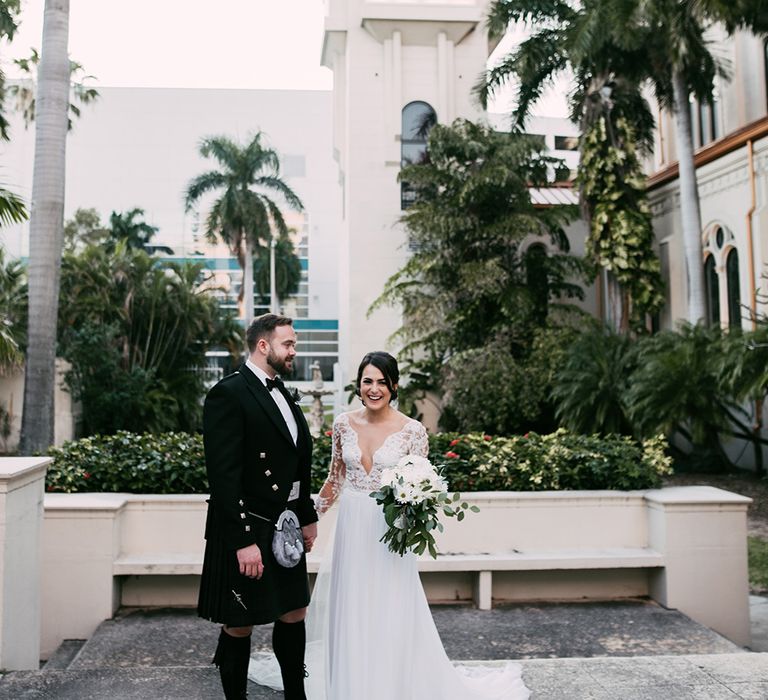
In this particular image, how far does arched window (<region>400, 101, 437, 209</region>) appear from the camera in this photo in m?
26.4

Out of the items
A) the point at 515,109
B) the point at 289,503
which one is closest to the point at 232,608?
the point at 289,503

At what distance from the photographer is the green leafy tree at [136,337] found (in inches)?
846

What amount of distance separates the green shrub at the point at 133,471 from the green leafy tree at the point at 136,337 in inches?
579

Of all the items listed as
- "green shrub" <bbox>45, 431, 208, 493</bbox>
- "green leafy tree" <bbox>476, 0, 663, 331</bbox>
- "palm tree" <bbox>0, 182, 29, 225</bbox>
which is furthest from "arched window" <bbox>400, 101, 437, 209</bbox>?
"green shrub" <bbox>45, 431, 208, 493</bbox>

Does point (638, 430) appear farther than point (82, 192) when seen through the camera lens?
No

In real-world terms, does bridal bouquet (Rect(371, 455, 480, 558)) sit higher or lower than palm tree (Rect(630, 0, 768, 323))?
lower

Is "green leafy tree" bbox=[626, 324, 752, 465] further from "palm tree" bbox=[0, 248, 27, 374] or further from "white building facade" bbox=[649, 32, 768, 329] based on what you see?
"palm tree" bbox=[0, 248, 27, 374]

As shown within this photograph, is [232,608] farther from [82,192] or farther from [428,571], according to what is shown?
[82,192]

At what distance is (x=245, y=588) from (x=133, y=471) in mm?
3516

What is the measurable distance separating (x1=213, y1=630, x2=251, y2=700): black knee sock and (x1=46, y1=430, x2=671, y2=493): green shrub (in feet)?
9.85

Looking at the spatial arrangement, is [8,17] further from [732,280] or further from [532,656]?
[732,280]

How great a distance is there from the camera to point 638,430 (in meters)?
16.1

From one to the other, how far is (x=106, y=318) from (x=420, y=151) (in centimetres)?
1135

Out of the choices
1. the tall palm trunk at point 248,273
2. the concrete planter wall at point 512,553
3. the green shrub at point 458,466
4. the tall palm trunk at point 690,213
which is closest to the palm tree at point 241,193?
the tall palm trunk at point 248,273
